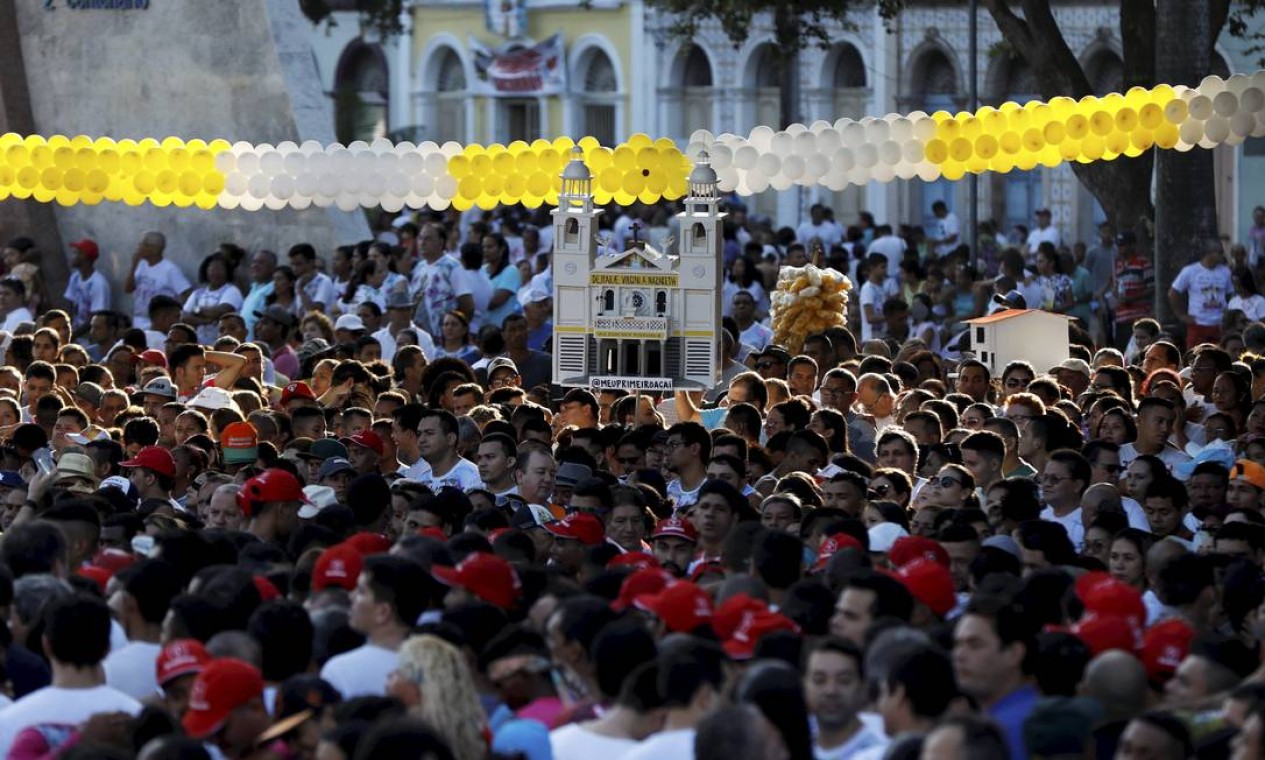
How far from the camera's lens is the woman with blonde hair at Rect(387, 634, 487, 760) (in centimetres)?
762

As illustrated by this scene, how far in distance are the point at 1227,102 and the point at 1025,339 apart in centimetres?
211

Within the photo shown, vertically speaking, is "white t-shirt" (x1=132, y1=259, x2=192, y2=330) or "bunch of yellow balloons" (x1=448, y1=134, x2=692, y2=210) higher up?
"bunch of yellow balloons" (x1=448, y1=134, x2=692, y2=210)

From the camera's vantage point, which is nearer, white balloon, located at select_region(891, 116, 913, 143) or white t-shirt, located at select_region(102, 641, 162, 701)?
white t-shirt, located at select_region(102, 641, 162, 701)

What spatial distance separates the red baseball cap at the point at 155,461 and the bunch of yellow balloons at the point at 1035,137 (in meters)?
6.01

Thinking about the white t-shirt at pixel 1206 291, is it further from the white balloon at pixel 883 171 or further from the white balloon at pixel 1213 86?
the white balloon at pixel 883 171

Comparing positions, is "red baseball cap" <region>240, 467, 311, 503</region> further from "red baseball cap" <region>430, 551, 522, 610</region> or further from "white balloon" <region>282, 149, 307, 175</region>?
"white balloon" <region>282, 149, 307, 175</region>

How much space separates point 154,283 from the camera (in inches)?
915

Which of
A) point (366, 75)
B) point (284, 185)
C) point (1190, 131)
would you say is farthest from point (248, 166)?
point (366, 75)

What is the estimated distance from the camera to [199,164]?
18.4 metres

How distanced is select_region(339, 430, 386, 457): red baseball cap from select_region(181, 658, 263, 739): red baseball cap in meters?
6.29

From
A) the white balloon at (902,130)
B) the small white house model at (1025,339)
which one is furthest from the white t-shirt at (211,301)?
the small white house model at (1025,339)

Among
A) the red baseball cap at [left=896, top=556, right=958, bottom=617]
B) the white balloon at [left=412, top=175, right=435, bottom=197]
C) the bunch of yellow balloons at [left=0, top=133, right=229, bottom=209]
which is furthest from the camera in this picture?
the bunch of yellow balloons at [left=0, top=133, right=229, bottom=209]

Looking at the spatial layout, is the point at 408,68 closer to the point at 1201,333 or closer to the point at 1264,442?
the point at 1201,333

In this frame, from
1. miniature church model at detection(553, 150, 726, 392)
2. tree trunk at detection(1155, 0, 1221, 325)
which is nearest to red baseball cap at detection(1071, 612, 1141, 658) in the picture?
miniature church model at detection(553, 150, 726, 392)
